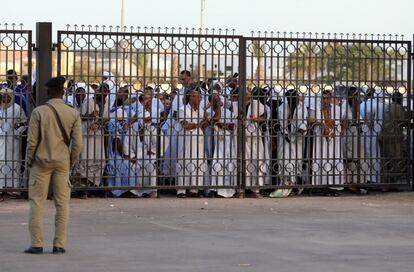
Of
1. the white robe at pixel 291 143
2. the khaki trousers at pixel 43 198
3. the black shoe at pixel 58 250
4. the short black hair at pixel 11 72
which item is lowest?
the black shoe at pixel 58 250

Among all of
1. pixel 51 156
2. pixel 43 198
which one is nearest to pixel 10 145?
pixel 43 198

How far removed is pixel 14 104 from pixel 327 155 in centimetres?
502

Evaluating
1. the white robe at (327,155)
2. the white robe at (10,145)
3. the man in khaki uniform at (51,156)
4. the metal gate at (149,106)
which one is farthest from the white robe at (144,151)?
the man in khaki uniform at (51,156)

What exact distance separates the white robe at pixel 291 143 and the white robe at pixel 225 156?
0.75 metres

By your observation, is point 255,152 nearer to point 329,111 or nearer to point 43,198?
point 329,111

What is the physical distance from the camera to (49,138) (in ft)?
30.7

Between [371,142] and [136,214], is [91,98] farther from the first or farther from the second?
[371,142]

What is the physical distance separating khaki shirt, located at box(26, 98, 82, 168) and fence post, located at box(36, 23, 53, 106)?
16.0 ft

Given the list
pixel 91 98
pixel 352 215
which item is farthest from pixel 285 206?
pixel 91 98

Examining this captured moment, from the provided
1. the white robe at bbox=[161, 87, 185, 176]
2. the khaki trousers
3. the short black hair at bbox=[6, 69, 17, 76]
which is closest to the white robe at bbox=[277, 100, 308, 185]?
the white robe at bbox=[161, 87, 185, 176]

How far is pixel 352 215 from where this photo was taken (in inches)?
522

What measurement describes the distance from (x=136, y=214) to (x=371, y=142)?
457 cm

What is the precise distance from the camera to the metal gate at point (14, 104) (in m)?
14.2

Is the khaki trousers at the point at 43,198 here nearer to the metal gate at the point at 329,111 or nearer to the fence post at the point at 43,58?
the fence post at the point at 43,58
